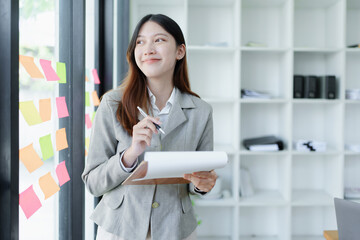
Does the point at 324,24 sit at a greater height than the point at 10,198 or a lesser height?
greater

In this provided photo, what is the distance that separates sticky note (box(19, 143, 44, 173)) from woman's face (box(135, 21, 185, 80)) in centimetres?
48

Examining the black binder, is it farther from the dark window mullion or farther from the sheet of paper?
the dark window mullion

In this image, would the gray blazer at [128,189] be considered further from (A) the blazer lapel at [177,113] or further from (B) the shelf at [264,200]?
(B) the shelf at [264,200]

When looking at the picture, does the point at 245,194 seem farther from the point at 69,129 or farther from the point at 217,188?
the point at 69,129

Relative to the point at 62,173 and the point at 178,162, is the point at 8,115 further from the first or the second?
the point at 62,173

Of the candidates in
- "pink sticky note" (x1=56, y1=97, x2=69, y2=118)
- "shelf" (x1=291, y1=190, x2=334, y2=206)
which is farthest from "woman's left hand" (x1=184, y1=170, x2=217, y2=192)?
"shelf" (x1=291, y1=190, x2=334, y2=206)

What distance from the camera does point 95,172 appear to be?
109 cm

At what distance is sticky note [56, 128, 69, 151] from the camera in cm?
130

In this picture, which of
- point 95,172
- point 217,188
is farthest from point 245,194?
point 95,172

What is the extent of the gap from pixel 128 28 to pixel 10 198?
6.72ft

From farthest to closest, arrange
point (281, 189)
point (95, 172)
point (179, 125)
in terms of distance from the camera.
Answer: point (281, 189), point (179, 125), point (95, 172)

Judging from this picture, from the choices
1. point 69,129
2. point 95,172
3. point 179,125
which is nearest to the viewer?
point 95,172

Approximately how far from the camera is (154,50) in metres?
1.18

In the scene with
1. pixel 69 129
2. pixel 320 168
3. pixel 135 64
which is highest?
pixel 135 64
